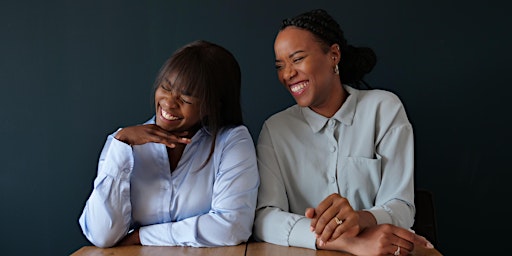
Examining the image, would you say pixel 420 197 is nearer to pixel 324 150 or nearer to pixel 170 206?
pixel 324 150

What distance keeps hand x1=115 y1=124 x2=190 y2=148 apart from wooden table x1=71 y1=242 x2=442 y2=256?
28 centimetres

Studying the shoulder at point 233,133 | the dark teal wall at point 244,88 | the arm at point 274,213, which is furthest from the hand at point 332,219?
the dark teal wall at point 244,88

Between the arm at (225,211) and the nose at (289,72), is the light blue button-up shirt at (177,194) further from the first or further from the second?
the nose at (289,72)

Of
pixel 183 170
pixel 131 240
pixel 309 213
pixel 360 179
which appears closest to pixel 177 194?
pixel 183 170

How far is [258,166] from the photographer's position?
72.8 inches

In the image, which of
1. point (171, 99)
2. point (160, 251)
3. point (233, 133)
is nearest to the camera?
point (160, 251)

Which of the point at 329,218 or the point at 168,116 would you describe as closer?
the point at 329,218

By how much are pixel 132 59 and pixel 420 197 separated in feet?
3.78

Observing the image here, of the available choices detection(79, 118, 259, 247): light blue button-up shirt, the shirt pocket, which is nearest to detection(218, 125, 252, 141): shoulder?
detection(79, 118, 259, 247): light blue button-up shirt

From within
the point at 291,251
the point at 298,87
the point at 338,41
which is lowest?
the point at 291,251

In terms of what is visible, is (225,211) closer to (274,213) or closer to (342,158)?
(274,213)

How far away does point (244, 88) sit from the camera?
2246mm

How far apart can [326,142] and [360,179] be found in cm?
16

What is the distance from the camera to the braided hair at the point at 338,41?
1846 millimetres
